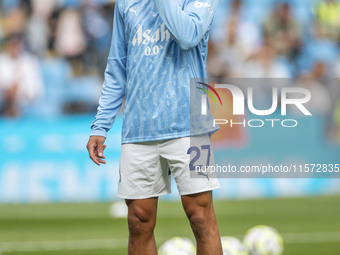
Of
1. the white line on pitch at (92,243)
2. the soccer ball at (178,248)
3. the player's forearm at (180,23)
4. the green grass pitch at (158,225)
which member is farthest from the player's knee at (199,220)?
the white line on pitch at (92,243)

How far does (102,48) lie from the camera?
499 inches

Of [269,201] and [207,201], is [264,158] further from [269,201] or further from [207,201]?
[207,201]

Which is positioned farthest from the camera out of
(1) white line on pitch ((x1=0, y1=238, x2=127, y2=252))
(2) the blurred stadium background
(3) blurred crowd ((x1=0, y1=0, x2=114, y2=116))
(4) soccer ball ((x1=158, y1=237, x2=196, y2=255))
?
(3) blurred crowd ((x1=0, y1=0, x2=114, y2=116))

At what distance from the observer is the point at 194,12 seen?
3777mm

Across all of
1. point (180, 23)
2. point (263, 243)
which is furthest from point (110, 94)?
point (263, 243)

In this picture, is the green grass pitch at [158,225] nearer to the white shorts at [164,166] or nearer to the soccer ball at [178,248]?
the soccer ball at [178,248]

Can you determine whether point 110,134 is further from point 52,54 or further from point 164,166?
point 164,166

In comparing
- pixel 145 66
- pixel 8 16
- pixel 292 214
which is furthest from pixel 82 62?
pixel 145 66

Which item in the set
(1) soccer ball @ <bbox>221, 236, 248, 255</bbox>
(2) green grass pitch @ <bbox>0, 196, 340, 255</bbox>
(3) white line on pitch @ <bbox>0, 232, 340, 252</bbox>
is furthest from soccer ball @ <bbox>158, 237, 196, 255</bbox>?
(3) white line on pitch @ <bbox>0, 232, 340, 252</bbox>

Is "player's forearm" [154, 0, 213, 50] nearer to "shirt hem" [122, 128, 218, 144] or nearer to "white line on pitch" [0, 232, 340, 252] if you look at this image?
"shirt hem" [122, 128, 218, 144]

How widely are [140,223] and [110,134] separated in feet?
21.9

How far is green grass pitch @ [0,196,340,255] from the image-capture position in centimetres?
660

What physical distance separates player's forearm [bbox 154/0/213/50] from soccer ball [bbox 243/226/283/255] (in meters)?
2.41

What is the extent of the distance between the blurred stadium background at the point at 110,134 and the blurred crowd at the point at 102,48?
2cm
